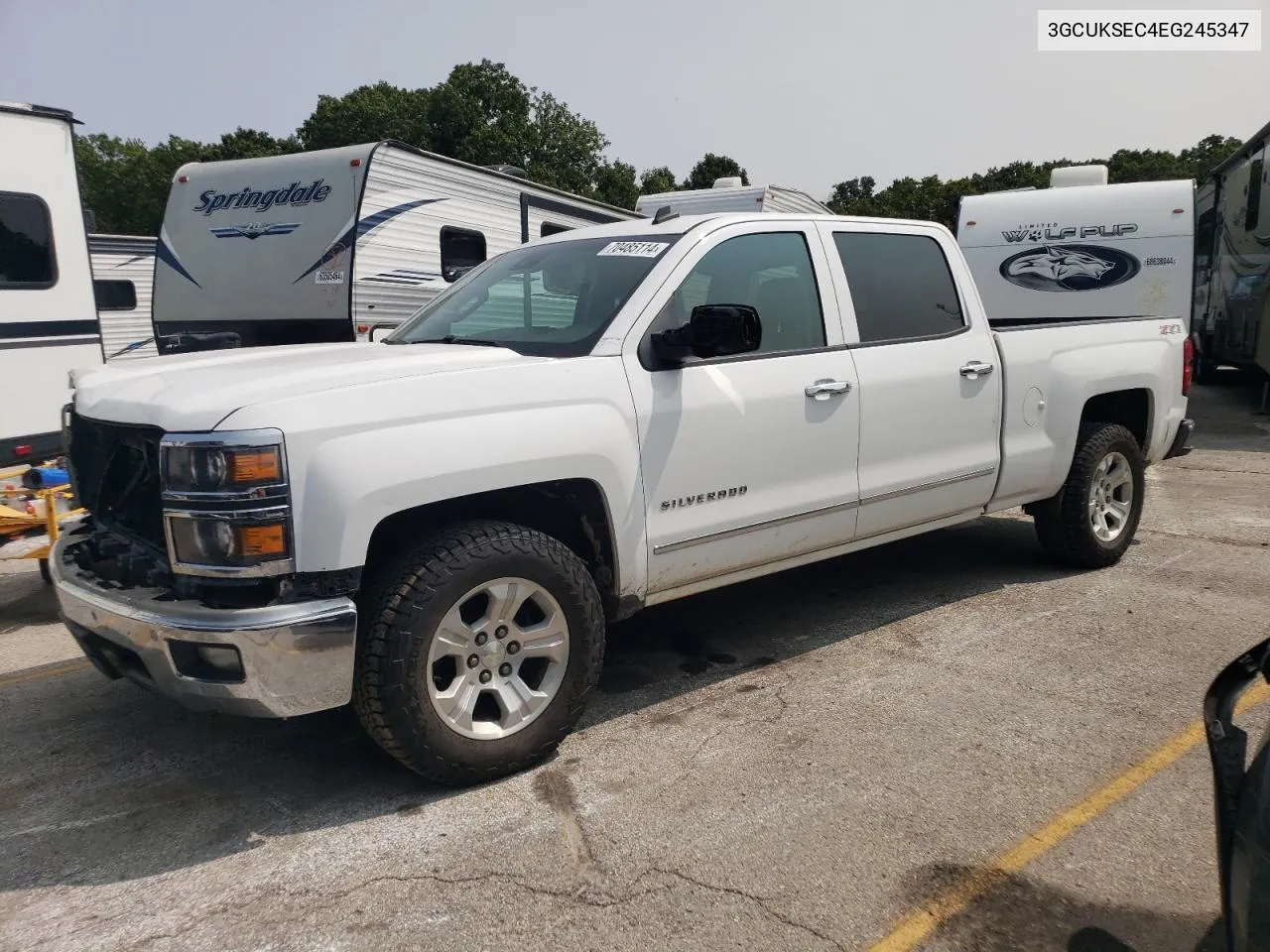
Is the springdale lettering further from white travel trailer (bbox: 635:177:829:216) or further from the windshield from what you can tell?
the windshield

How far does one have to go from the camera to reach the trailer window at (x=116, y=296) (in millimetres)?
13039

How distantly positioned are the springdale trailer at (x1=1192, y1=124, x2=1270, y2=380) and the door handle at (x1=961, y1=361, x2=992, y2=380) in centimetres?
891

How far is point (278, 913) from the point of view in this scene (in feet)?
8.87

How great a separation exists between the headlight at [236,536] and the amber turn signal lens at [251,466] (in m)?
0.10

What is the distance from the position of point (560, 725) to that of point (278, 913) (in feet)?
3.64

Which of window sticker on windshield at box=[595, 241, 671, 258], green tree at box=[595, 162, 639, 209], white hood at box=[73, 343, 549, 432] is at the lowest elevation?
white hood at box=[73, 343, 549, 432]

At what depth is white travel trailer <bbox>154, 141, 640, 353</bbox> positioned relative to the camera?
29.0 feet

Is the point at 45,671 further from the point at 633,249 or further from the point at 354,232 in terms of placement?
the point at 354,232

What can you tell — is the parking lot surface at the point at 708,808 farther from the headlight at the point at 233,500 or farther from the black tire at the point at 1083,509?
the headlight at the point at 233,500

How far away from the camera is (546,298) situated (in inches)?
165

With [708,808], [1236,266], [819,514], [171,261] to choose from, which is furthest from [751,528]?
[1236,266]

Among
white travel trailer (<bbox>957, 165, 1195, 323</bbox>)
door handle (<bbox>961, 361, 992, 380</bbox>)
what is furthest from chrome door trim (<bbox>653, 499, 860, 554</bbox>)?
white travel trailer (<bbox>957, 165, 1195, 323</bbox>)

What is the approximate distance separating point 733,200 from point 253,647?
10.8 meters

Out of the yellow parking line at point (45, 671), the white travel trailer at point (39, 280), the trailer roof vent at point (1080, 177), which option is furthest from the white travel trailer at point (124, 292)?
the trailer roof vent at point (1080, 177)
